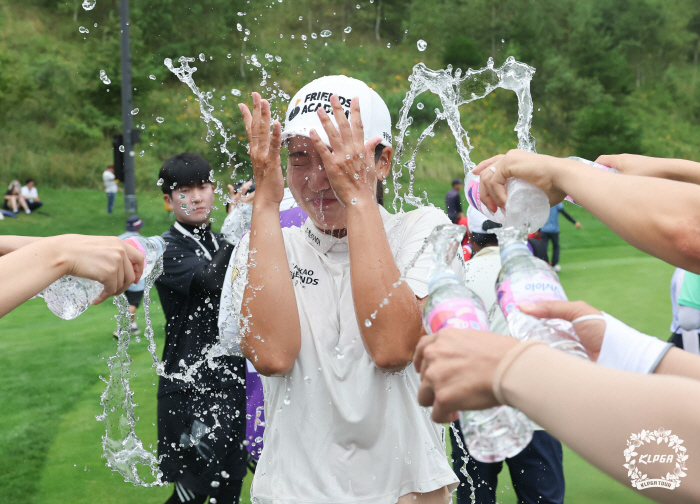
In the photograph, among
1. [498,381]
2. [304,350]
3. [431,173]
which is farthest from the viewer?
[431,173]

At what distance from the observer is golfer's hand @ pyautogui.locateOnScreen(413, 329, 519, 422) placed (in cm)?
131

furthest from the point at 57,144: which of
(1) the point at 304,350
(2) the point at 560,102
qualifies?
(1) the point at 304,350

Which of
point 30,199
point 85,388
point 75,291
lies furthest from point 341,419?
point 30,199

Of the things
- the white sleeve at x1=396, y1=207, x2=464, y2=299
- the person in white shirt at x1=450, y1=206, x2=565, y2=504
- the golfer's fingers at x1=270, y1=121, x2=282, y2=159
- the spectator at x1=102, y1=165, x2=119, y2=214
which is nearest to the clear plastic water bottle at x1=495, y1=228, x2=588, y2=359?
the white sleeve at x1=396, y1=207, x2=464, y2=299

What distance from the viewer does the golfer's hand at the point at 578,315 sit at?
1425mm

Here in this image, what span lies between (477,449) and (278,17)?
122 feet

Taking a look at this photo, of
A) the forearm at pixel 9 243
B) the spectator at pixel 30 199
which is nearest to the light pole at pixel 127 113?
the spectator at pixel 30 199

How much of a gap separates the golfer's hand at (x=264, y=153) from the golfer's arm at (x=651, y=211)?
3.13 feet

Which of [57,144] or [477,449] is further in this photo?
[57,144]

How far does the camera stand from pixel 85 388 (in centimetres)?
722

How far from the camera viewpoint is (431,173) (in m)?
23.4

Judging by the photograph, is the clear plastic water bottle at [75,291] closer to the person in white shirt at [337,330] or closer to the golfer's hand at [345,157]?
the person in white shirt at [337,330]

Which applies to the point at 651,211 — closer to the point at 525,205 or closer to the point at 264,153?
the point at 525,205

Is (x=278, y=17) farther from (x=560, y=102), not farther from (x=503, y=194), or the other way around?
(x=503, y=194)
